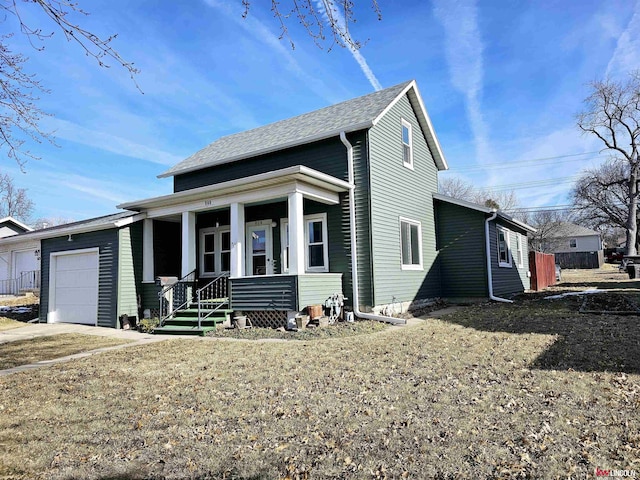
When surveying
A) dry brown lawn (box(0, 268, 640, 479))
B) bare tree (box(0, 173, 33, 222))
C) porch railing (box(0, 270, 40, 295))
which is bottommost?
dry brown lawn (box(0, 268, 640, 479))

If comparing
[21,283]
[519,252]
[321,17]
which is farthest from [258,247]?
[21,283]

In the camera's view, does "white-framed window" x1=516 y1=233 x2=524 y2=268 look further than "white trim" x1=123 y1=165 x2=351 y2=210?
Yes

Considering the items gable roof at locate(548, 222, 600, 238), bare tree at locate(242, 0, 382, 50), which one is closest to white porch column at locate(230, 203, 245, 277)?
bare tree at locate(242, 0, 382, 50)

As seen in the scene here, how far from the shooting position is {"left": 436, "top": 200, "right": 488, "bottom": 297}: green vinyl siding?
48.0ft

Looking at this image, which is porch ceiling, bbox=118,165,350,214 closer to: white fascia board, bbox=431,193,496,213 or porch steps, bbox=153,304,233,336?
porch steps, bbox=153,304,233,336

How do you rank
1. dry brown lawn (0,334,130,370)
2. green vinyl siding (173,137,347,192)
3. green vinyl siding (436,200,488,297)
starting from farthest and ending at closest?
green vinyl siding (436,200,488,297), green vinyl siding (173,137,347,192), dry brown lawn (0,334,130,370)

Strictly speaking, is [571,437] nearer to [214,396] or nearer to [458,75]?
[214,396]

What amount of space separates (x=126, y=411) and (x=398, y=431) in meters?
3.01

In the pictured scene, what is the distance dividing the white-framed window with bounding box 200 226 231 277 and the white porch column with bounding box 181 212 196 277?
1.76 meters

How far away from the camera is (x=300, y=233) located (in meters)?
10.4

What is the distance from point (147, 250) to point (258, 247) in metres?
3.46

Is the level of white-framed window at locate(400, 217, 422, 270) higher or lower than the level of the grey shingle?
lower

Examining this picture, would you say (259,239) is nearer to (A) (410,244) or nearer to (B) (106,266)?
(B) (106,266)

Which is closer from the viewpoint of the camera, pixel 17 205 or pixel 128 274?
pixel 128 274
